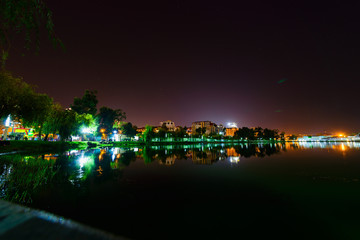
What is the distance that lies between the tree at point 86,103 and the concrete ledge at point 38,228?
264 feet

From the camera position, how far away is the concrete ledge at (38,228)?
10.2 ft

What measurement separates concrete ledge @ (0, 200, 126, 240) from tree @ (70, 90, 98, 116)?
80445 mm

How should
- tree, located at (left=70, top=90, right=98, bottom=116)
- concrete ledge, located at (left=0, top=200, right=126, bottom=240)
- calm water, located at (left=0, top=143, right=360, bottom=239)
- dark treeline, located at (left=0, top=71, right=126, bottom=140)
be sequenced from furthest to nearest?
1. tree, located at (left=70, top=90, right=98, bottom=116)
2. dark treeline, located at (left=0, top=71, right=126, bottom=140)
3. calm water, located at (left=0, top=143, right=360, bottom=239)
4. concrete ledge, located at (left=0, top=200, right=126, bottom=240)

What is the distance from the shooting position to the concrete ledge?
3.10m

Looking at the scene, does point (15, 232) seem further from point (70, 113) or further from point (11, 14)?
point (70, 113)

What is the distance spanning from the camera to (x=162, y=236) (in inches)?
180

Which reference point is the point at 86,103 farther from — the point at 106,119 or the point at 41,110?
the point at 41,110

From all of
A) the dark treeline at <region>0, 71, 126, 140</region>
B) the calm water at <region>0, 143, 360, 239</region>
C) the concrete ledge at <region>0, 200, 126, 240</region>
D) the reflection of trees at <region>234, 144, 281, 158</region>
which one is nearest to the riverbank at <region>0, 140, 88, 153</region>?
the dark treeline at <region>0, 71, 126, 140</region>

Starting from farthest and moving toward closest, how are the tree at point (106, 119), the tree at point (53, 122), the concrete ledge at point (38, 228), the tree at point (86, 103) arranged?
1. the tree at point (106, 119)
2. the tree at point (86, 103)
3. the tree at point (53, 122)
4. the concrete ledge at point (38, 228)

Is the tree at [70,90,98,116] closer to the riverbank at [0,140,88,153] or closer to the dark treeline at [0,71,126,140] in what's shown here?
the dark treeline at [0,71,126,140]

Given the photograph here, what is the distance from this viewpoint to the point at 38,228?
3.41 meters

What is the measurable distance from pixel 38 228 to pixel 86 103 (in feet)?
267

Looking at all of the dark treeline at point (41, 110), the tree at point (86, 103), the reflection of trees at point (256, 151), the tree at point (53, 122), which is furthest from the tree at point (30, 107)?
the tree at point (86, 103)

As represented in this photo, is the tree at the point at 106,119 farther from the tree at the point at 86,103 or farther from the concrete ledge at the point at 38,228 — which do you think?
the concrete ledge at the point at 38,228
